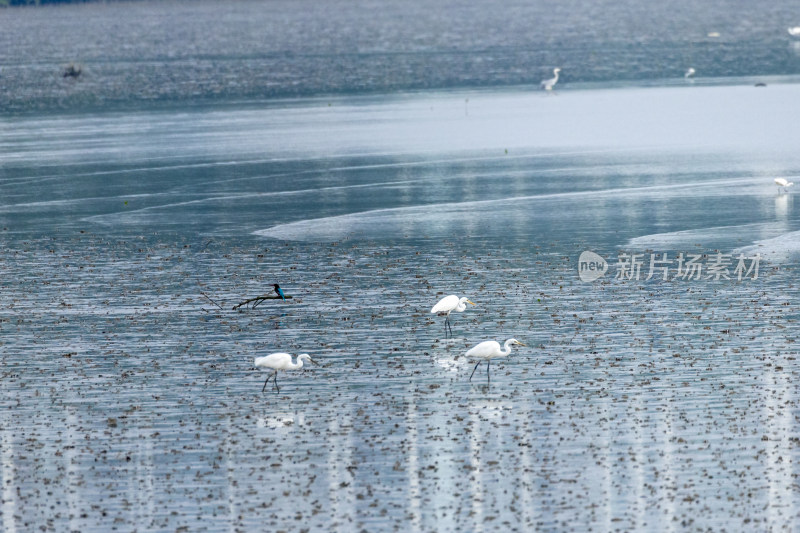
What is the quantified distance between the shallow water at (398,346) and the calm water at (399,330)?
0.08 meters

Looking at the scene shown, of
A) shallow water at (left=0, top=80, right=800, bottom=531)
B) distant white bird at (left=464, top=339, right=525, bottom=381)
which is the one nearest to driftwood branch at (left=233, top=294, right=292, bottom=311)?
shallow water at (left=0, top=80, right=800, bottom=531)

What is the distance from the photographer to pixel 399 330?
29328mm

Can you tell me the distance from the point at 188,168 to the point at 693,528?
4292 cm

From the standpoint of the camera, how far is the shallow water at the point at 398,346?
19.6 m

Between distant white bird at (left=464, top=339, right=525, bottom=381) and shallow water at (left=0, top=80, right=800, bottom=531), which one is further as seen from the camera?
distant white bird at (left=464, top=339, right=525, bottom=381)

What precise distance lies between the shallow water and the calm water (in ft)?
0.28

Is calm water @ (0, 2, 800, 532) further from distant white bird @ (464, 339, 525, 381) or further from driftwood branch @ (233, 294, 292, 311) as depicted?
distant white bird @ (464, 339, 525, 381)

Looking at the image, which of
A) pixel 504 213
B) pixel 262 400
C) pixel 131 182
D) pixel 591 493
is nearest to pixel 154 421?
pixel 262 400

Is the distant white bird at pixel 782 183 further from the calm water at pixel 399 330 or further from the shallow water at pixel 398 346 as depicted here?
the shallow water at pixel 398 346

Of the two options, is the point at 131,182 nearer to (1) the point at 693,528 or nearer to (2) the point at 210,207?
(2) the point at 210,207

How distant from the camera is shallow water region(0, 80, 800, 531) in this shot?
19641 mm
